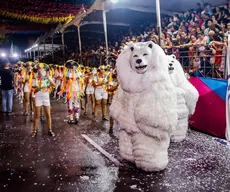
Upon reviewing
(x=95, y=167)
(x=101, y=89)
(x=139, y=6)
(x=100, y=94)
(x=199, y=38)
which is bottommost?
(x=95, y=167)

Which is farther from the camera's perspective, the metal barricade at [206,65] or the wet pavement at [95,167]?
the metal barricade at [206,65]

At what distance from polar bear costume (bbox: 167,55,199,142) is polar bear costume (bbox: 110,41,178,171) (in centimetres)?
Answer: 173

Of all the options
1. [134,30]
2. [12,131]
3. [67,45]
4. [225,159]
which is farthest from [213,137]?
[67,45]

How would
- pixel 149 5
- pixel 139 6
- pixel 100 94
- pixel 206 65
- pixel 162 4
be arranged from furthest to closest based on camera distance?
pixel 162 4 → pixel 149 5 → pixel 139 6 → pixel 100 94 → pixel 206 65

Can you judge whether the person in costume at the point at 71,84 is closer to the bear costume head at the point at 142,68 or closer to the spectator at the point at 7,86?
the spectator at the point at 7,86

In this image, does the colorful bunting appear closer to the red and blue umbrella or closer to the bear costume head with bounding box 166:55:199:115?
the red and blue umbrella

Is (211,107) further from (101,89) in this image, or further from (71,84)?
(71,84)

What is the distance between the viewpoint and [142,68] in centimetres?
486

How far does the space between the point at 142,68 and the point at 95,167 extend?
77.4 inches

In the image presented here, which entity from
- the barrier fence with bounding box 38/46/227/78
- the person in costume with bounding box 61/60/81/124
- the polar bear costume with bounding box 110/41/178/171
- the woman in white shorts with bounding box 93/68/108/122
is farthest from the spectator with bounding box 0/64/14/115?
the polar bear costume with bounding box 110/41/178/171

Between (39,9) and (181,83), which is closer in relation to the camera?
(181,83)

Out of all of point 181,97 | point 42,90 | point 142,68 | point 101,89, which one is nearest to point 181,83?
point 181,97

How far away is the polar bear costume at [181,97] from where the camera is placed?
21.8ft

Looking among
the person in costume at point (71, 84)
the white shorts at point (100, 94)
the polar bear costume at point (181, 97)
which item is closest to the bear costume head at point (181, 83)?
the polar bear costume at point (181, 97)
